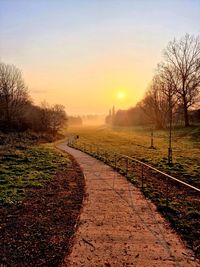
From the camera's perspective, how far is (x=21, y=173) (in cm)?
1628

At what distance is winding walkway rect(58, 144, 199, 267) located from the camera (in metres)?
6.36

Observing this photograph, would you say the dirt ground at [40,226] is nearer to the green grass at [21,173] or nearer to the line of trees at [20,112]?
the green grass at [21,173]

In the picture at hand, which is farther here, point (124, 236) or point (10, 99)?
point (10, 99)

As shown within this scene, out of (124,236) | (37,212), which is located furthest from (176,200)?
(37,212)

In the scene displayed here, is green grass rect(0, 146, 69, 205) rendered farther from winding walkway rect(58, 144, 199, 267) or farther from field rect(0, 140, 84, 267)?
winding walkway rect(58, 144, 199, 267)

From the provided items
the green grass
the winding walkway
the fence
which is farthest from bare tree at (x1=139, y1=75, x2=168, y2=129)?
the winding walkway

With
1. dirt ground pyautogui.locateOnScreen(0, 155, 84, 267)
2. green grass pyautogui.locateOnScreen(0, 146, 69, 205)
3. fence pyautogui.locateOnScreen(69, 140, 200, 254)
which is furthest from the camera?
green grass pyautogui.locateOnScreen(0, 146, 69, 205)

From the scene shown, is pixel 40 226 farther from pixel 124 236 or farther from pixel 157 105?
pixel 157 105

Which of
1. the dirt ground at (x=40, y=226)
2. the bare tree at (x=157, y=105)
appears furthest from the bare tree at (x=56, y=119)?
the dirt ground at (x=40, y=226)

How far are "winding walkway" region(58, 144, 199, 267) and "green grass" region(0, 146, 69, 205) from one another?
3.18m

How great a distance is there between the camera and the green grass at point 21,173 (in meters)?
12.2

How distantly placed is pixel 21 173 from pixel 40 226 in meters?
8.03

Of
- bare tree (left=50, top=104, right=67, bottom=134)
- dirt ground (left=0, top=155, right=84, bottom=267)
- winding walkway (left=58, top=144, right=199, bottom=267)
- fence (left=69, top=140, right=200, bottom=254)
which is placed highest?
bare tree (left=50, top=104, right=67, bottom=134)

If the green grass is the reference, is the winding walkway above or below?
below
